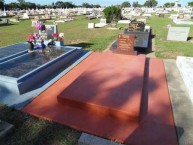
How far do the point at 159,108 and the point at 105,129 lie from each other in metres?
2.10

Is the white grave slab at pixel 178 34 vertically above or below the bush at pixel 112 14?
below

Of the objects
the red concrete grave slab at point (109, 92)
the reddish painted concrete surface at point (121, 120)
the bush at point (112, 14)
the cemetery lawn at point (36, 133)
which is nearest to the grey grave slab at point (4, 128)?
the cemetery lawn at point (36, 133)

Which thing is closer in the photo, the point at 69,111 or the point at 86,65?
the point at 69,111

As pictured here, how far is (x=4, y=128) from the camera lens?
4762 millimetres

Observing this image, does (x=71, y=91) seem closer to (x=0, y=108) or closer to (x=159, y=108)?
(x=0, y=108)

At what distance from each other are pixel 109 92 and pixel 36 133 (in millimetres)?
2612

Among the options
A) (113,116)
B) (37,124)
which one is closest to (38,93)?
(37,124)

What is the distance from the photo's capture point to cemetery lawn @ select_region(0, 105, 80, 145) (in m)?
4.53

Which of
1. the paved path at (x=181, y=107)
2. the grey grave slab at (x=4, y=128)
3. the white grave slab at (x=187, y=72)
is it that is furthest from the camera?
the white grave slab at (x=187, y=72)

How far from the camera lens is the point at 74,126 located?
505cm

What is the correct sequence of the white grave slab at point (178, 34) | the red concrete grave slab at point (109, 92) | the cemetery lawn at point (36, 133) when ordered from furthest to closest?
the white grave slab at point (178, 34) < the red concrete grave slab at point (109, 92) < the cemetery lawn at point (36, 133)

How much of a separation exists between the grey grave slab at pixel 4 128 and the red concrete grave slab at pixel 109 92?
172 cm

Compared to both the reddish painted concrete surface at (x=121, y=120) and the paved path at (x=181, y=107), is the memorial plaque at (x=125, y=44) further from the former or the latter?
the reddish painted concrete surface at (x=121, y=120)

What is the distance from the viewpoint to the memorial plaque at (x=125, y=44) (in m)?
11.4
